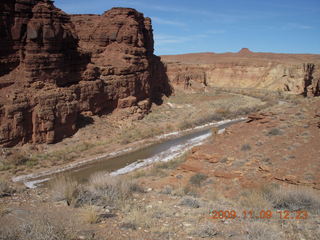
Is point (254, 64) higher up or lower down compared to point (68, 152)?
higher up

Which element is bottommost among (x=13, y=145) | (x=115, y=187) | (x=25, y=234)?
(x=13, y=145)

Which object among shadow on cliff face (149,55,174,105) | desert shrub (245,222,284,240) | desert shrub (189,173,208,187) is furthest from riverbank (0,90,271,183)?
desert shrub (245,222,284,240)

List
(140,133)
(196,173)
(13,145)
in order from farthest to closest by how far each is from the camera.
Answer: (140,133) < (13,145) < (196,173)

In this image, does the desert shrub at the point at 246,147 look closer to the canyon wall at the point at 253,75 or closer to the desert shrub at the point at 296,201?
the desert shrub at the point at 296,201

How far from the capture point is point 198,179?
1331 cm

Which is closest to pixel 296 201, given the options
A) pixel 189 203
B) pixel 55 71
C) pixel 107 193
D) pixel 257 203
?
pixel 257 203

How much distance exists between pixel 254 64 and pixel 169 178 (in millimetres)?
55726

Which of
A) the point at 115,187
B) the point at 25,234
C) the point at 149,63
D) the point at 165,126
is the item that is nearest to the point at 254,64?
the point at 149,63

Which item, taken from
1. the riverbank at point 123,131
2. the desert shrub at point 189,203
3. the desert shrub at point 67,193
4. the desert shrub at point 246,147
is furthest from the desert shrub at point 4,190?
the desert shrub at point 246,147

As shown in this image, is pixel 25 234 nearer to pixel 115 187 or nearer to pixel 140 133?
pixel 115 187

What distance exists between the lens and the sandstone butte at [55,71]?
21656 millimetres

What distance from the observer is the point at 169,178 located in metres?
14.4

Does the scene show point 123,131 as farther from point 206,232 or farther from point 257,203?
point 206,232

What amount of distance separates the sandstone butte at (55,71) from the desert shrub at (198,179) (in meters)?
13.4
